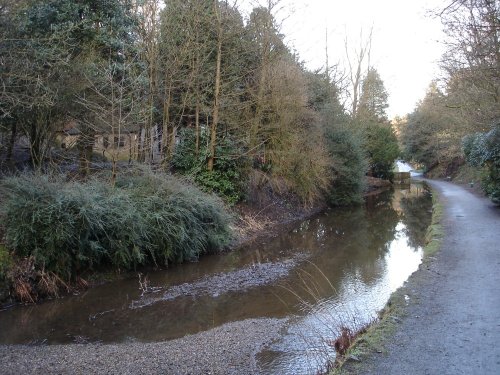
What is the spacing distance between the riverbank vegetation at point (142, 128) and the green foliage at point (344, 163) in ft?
1.61

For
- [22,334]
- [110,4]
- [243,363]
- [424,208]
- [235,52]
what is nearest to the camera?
[243,363]

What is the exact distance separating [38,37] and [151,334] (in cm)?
1118

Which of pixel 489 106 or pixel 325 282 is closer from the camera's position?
pixel 325 282

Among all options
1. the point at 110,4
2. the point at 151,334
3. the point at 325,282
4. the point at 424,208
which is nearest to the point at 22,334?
the point at 151,334

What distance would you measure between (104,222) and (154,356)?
5152mm

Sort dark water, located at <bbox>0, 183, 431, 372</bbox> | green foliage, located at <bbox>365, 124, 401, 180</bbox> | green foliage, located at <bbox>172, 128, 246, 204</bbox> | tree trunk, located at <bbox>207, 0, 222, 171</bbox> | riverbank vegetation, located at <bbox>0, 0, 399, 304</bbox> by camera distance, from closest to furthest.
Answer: dark water, located at <bbox>0, 183, 431, 372</bbox>
riverbank vegetation, located at <bbox>0, 0, 399, 304</bbox>
green foliage, located at <bbox>172, 128, 246, 204</bbox>
tree trunk, located at <bbox>207, 0, 222, 171</bbox>
green foliage, located at <bbox>365, 124, 401, 180</bbox>

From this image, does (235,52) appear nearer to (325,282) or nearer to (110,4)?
(110,4)

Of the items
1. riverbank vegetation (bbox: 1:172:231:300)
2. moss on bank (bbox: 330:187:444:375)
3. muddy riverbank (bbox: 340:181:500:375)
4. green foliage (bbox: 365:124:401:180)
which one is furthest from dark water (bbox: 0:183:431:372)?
A: green foliage (bbox: 365:124:401:180)

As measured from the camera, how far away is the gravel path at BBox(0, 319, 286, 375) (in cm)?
659

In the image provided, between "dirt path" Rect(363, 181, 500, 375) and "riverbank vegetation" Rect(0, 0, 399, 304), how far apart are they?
7.12 meters

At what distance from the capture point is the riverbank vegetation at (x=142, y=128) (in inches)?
444

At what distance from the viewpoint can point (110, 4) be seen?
57.2ft

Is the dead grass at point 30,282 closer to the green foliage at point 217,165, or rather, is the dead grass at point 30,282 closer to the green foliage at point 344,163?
the green foliage at point 217,165

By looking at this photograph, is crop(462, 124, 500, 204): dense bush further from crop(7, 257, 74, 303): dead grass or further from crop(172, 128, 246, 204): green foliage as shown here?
crop(7, 257, 74, 303): dead grass
